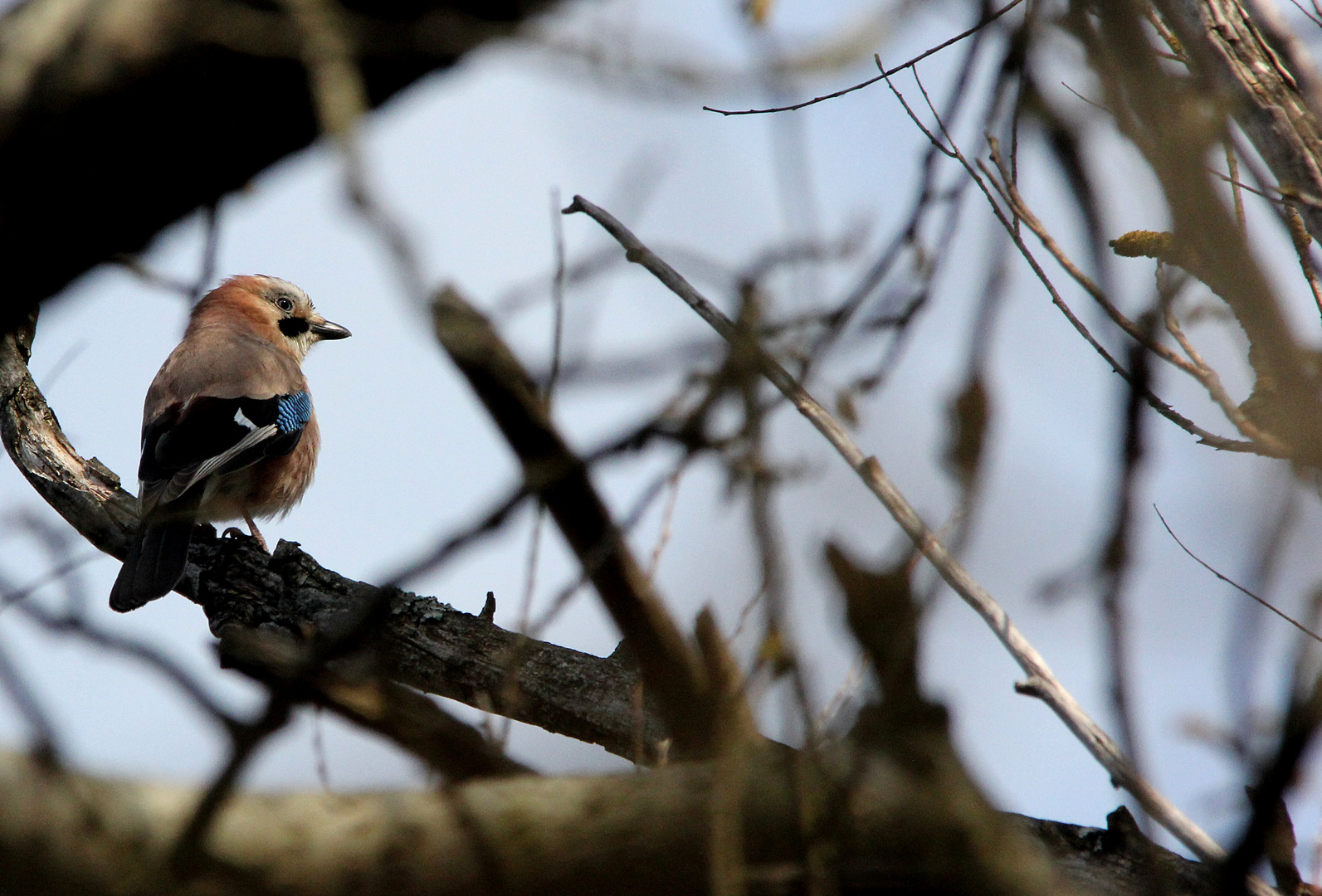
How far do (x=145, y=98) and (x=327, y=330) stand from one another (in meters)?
6.90

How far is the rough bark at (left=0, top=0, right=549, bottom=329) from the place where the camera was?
182 cm

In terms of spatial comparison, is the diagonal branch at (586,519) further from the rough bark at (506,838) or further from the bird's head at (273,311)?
the bird's head at (273,311)

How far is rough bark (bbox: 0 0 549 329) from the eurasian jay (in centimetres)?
314

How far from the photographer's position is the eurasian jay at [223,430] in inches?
193

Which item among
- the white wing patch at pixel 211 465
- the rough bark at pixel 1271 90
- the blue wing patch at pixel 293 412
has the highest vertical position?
the blue wing patch at pixel 293 412

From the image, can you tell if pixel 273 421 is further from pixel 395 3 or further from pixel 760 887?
pixel 760 887

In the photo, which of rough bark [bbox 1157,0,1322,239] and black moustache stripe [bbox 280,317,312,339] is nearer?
rough bark [bbox 1157,0,1322,239]

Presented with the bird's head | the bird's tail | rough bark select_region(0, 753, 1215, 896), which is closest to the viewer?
rough bark select_region(0, 753, 1215, 896)

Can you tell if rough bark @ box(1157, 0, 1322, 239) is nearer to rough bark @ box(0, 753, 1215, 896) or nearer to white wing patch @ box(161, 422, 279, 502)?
rough bark @ box(0, 753, 1215, 896)

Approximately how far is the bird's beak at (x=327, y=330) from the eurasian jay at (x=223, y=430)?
0.43ft

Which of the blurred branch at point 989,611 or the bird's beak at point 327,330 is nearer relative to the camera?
the blurred branch at point 989,611

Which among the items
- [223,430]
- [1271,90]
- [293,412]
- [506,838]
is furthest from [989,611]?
[293,412]

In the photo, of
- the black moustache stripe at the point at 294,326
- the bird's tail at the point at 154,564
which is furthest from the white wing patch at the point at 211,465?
the black moustache stripe at the point at 294,326

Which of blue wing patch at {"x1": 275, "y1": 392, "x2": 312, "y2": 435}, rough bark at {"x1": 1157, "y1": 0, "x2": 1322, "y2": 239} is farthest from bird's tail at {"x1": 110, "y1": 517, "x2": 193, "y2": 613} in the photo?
rough bark at {"x1": 1157, "y1": 0, "x2": 1322, "y2": 239}
